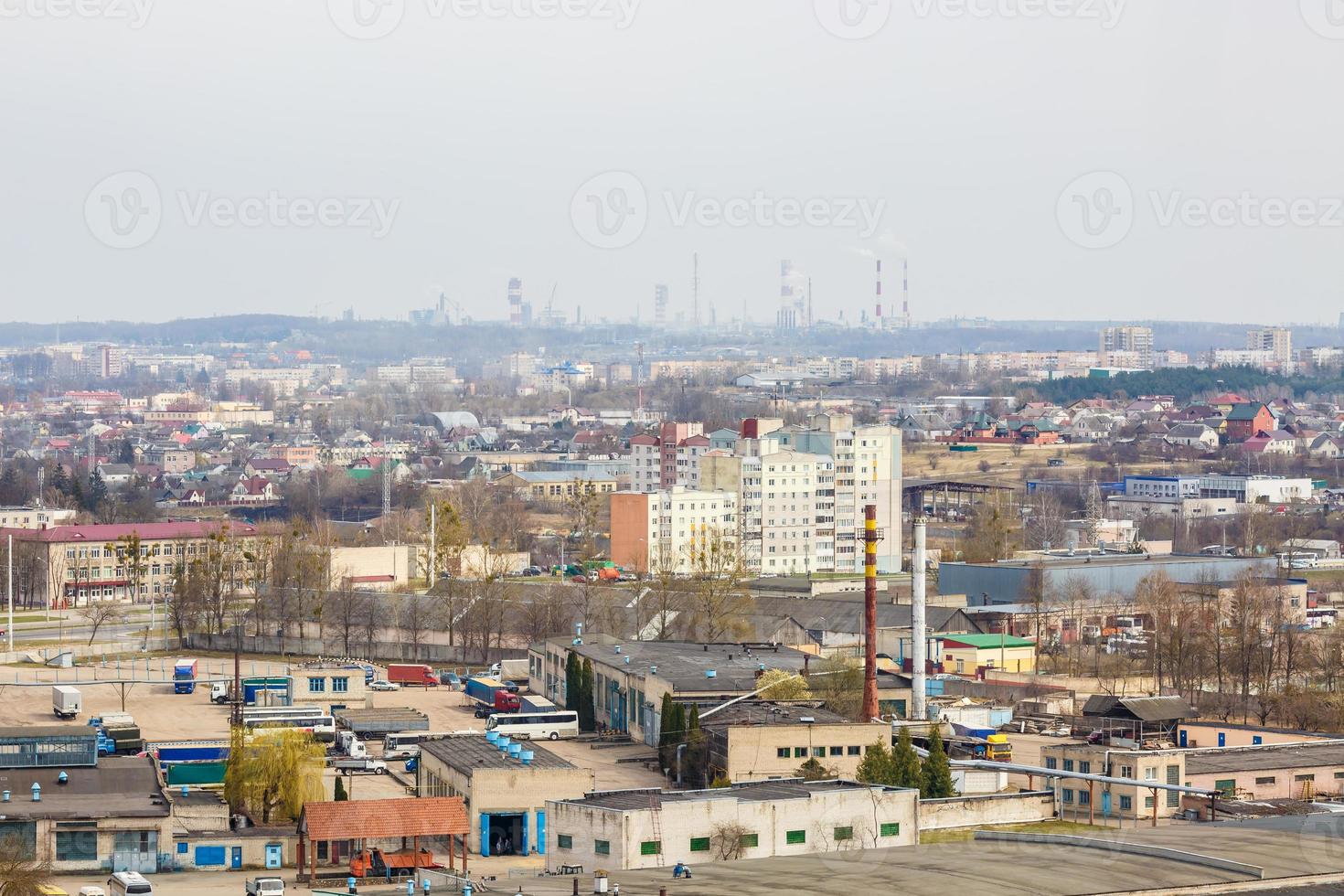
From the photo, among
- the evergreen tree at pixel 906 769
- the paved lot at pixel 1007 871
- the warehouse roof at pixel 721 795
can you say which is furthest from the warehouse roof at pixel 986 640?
the paved lot at pixel 1007 871

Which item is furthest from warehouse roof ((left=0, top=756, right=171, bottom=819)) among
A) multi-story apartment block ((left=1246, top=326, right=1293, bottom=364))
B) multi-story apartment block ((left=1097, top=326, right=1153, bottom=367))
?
multi-story apartment block ((left=1097, top=326, right=1153, bottom=367))

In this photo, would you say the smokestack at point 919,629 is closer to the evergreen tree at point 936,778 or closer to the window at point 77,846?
the evergreen tree at point 936,778

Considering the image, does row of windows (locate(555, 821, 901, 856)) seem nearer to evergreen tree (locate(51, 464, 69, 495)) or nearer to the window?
the window

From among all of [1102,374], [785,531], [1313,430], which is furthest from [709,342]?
[785,531]

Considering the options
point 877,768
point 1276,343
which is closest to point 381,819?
point 877,768

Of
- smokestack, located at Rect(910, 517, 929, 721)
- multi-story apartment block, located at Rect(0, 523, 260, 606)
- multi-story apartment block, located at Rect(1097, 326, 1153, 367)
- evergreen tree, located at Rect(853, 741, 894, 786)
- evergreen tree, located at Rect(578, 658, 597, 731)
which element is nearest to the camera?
evergreen tree, located at Rect(853, 741, 894, 786)

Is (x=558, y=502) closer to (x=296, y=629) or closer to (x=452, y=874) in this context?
(x=296, y=629)

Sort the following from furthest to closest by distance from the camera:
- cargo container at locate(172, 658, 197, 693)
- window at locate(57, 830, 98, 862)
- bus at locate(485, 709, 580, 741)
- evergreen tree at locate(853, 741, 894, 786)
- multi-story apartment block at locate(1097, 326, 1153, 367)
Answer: multi-story apartment block at locate(1097, 326, 1153, 367) < cargo container at locate(172, 658, 197, 693) < bus at locate(485, 709, 580, 741) < evergreen tree at locate(853, 741, 894, 786) < window at locate(57, 830, 98, 862)
